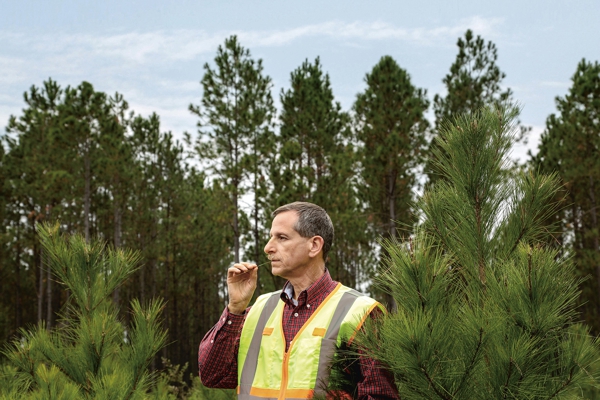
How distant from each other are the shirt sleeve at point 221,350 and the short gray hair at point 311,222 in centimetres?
52

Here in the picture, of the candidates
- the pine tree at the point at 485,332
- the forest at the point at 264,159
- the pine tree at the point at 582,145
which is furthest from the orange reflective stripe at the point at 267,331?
the pine tree at the point at 582,145

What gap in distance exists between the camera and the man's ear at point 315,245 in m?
2.87

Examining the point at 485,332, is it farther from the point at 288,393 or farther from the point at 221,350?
the point at 221,350

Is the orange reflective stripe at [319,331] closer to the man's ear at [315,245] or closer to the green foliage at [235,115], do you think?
the man's ear at [315,245]

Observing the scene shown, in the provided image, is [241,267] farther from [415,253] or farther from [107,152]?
[107,152]

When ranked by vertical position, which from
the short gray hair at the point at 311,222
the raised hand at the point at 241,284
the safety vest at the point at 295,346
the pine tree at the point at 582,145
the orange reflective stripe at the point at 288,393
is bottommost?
the orange reflective stripe at the point at 288,393

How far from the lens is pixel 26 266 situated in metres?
33.8

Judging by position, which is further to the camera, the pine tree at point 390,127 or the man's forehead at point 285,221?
the pine tree at point 390,127

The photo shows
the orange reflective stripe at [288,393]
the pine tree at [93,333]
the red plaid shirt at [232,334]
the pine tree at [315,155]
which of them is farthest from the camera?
the pine tree at [315,155]

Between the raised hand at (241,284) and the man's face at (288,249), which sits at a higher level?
the man's face at (288,249)

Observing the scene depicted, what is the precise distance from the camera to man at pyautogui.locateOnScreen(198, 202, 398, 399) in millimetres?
2613

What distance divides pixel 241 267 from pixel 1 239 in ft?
88.7

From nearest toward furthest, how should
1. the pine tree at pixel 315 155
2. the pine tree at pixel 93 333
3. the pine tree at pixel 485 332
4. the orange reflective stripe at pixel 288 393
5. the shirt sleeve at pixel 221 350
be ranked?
the pine tree at pixel 485 332, the orange reflective stripe at pixel 288 393, the shirt sleeve at pixel 221 350, the pine tree at pixel 93 333, the pine tree at pixel 315 155

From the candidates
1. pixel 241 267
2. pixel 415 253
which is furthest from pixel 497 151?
pixel 241 267
